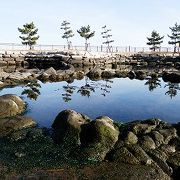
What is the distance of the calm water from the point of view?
31.6 m

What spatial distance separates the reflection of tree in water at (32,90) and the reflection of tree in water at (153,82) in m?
15.2

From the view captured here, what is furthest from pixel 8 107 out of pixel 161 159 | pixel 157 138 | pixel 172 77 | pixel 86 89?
pixel 172 77

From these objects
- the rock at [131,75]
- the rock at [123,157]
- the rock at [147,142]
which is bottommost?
the rock at [131,75]

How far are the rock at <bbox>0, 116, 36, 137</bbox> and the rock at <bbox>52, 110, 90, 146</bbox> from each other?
9.01 feet

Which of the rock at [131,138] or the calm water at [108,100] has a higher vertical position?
the rock at [131,138]

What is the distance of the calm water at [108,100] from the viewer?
31578 millimetres

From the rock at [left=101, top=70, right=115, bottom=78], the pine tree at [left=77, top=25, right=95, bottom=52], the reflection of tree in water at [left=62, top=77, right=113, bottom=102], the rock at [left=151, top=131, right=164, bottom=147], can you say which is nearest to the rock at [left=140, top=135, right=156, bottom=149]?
the rock at [left=151, top=131, right=164, bottom=147]

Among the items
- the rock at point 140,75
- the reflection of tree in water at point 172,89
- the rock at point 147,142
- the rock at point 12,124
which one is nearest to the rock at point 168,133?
the rock at point 147,142

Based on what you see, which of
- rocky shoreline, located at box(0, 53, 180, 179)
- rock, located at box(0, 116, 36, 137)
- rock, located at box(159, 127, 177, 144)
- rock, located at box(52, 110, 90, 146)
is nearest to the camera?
rocky shoreline, located at box(0, 53, 180, 179)

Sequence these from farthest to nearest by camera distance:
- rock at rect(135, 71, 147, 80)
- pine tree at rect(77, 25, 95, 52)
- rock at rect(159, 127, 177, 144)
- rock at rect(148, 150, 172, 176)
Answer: pine tree at rect(77, 25, 95, 52), rock at rect(135, 71, 147, 80), rock at rect(159, 127, 177, 144), rock at rect(148, 150, 172, 176)

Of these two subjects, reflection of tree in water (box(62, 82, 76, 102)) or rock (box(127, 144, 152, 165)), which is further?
reflection of tree in water (box(62, 82, 76, 102))

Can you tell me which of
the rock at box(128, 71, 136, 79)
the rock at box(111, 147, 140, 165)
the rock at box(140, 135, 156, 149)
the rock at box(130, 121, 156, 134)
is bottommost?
the rock at box(128, 71, 136, 79)

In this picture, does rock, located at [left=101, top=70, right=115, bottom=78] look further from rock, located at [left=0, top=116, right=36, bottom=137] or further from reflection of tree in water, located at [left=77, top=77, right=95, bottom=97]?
rock, located at [left=0, top=116, right=36, bottom=137]

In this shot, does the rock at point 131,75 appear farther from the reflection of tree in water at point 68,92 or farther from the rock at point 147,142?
the rock at point 147,142
